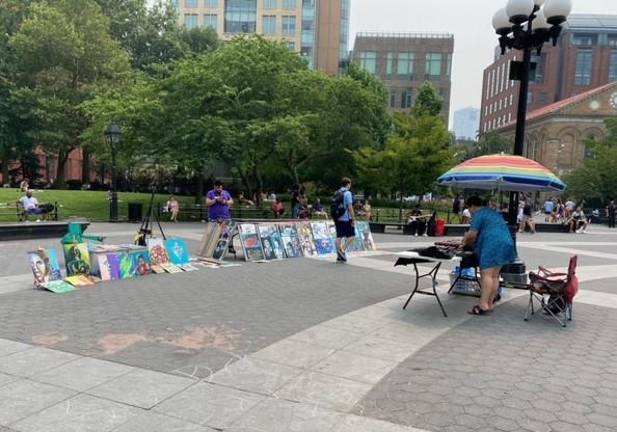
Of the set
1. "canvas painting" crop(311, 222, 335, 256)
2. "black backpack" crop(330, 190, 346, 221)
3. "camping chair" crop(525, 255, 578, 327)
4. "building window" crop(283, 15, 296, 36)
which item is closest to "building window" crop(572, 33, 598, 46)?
"building window" crop(283, 15, 296, 36)

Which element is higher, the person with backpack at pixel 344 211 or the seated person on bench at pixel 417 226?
the person with backpack at pixel 344 211

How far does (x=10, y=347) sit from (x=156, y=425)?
2.49 metres

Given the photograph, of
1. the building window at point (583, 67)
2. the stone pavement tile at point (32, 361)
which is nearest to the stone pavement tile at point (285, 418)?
the stone pavement tile at point (32, 361)

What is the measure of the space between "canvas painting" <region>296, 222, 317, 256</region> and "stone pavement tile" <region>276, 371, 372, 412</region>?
806 centimetres

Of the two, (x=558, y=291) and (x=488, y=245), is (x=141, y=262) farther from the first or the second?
(x=558, y=291)

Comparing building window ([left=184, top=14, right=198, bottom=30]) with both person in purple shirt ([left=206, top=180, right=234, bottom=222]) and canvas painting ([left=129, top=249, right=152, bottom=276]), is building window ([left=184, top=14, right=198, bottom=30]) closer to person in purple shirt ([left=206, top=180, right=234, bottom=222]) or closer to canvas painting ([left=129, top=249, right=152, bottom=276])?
person in purple shirt ([left=206, top=180, right=234, bottom=222])

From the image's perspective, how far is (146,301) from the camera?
7.46m

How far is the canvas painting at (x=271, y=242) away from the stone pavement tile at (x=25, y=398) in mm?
7674

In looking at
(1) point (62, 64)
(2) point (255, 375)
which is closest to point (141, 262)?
(2) point (255, 375)

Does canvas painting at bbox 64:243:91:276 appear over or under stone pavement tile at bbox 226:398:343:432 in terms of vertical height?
over

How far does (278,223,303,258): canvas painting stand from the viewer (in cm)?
1244

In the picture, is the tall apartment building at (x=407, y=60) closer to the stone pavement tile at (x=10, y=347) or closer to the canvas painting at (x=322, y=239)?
the canvas painting at (x=322, y=239)

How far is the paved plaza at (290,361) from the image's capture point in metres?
3.94

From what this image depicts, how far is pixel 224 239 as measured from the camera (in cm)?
1182
